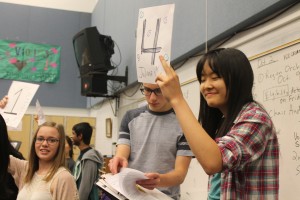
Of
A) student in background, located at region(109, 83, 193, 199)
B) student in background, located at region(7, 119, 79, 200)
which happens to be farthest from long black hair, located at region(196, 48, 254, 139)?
student in background, located at region(7, 119, 79, 200)

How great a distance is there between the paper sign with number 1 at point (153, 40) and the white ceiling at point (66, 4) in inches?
244

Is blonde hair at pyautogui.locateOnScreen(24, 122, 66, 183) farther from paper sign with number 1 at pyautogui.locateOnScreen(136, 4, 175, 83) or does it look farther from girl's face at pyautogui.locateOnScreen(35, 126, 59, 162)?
paper sign with number 1 at pyautogui.locateOnScreen(136, 4, 175, 83)

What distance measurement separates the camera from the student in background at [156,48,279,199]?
934mm

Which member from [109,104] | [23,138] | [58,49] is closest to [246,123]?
[109,104]

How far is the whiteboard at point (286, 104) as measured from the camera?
1812mm

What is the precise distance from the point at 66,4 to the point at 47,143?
5.48m

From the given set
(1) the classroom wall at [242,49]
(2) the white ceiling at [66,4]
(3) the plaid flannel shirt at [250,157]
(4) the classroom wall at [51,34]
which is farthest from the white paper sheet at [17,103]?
(2) the white ceiling at [66,4]

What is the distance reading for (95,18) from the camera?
275 inches

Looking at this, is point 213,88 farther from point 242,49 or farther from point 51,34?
point 51,34

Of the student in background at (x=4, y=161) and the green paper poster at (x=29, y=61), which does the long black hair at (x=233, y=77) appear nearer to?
the student in background at (x=4, y=161)

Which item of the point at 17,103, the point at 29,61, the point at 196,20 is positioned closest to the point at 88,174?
the point at 17,103

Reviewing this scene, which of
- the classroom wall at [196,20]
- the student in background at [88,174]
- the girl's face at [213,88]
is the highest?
the classroom wall at [196,20]

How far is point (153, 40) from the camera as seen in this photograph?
1285mm

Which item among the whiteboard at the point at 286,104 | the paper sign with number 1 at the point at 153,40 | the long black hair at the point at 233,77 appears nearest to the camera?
the long black hair at the point at 233,77
